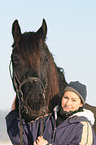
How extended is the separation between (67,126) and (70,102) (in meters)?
0.35

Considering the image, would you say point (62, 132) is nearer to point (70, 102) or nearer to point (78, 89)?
point (70, 102)

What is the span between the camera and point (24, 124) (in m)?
4.98

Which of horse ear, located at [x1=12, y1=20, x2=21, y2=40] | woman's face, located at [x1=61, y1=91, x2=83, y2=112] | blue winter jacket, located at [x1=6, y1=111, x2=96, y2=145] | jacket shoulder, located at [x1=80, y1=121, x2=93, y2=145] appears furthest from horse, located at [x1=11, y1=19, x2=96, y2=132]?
jacket shoulder, located at [x1=80, y1=121, x2=93, y2=145]

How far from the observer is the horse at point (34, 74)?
4750 millimetres

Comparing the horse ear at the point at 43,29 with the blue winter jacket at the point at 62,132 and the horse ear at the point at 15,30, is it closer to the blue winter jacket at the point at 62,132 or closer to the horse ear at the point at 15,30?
the horse ear at the point at 15,30

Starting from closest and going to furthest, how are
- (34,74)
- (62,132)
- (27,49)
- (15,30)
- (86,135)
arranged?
(86,135)
(62,132)
(34,74)
(27,49)
(15,30)

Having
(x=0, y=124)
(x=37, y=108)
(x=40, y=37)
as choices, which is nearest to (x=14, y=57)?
(x=40, y=37)

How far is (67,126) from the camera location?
4715 millimetres

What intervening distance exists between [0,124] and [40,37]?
314ft

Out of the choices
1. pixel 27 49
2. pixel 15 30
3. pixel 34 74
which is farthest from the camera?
pixel 15 30

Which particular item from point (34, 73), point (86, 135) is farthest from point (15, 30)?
point (86, 135)

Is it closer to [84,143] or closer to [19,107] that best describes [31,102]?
[19,107]

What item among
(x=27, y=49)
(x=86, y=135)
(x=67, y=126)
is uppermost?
(x=27, y=49)

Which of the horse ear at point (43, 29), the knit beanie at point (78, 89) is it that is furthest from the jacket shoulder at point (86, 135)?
the horse ear at point (43, 29)
